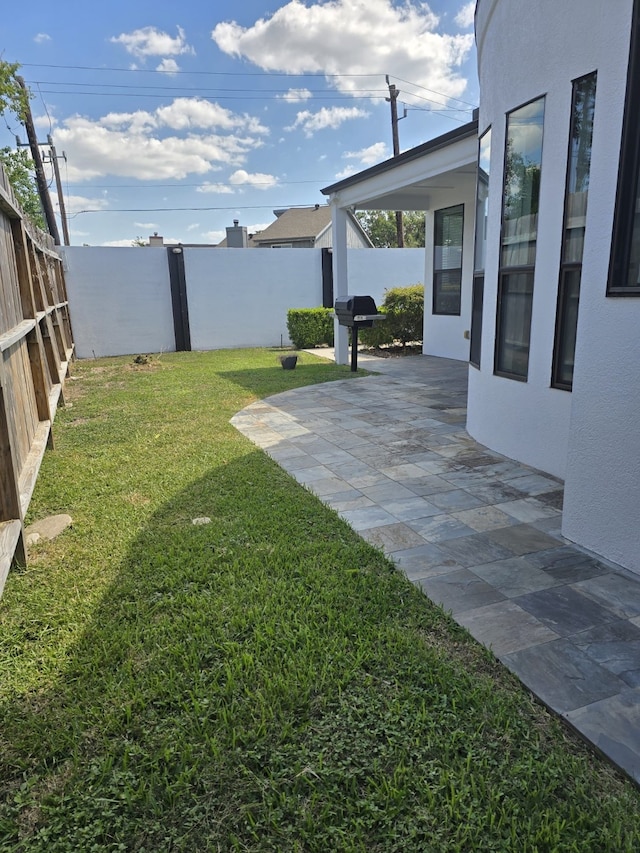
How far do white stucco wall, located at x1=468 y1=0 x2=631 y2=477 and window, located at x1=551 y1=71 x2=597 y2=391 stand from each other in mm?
54

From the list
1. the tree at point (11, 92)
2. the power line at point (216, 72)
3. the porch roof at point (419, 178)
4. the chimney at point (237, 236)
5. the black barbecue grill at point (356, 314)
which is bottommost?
the black barbecue grill at point (356, 314)

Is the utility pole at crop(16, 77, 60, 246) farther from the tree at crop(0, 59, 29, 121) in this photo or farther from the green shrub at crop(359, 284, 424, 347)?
the green shrub at crop(359, 284, 424, 347)

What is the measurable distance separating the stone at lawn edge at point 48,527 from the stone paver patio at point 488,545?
1.76 metres

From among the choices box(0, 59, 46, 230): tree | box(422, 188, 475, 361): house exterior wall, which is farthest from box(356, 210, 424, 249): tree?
box(422, 188, 475, 361): house exterior wall

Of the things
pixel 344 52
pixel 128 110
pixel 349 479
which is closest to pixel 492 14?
pixel 349 479

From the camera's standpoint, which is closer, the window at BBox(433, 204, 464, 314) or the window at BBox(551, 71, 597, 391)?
the window at BBox(551, 71, 597, 391)

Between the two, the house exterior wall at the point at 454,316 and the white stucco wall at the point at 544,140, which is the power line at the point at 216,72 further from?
the white stucco wall at the point at 544,140

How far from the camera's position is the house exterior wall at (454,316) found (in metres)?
10.0

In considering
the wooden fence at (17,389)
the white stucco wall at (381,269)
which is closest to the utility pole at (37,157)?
the white stucco wall at (381,269)

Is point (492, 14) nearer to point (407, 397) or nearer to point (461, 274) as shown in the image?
point (407, 397)

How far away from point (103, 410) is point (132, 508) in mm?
3600

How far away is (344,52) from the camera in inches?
683

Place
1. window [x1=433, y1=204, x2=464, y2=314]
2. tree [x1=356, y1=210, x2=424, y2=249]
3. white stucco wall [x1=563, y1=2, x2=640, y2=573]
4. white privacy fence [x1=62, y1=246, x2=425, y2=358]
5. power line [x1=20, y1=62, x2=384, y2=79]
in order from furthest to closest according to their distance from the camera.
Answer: tree [x1=356, y1=210, x2=424, y2=249] < power line [x1=20, y1=62, x2=384, y2=79] < white privacy fence [x1=62, y1=246, x2=425, y2=358] < window [x1=433, y1=204, x2=464, y2=314] < white stucco wall [x1=563, y1=2, x2=640, y2=573]

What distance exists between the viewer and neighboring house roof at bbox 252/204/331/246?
2972cm
